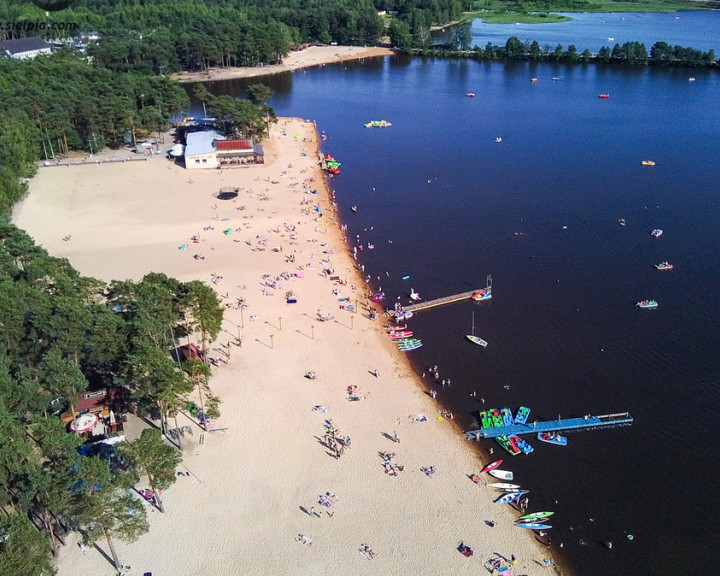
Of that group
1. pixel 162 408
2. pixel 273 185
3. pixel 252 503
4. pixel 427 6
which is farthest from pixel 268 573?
pixel 427 6

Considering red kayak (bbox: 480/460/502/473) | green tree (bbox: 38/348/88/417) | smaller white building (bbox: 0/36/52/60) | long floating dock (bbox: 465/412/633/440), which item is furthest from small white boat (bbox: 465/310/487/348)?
smaller white building (bbox: 0/36/52/60)

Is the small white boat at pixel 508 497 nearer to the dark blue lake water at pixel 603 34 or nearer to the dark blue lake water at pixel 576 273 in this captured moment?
the dark blue lake water at pixel 576 273

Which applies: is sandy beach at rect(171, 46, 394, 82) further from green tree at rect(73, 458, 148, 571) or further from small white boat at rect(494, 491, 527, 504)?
small white boat at rect(494, 491, 527, 504)

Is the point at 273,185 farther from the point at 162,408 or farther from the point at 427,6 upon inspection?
the point at 427,6

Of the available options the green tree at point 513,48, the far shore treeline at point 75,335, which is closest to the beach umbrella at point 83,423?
the far shore treeline at point 75,335

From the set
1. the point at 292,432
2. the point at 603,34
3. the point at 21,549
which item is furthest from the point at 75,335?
the point at 603,34

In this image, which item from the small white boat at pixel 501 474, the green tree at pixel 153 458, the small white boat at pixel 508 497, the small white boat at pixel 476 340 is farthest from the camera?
the small white boat at pixel 476 340

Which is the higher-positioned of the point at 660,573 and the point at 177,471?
the point at 177,471
